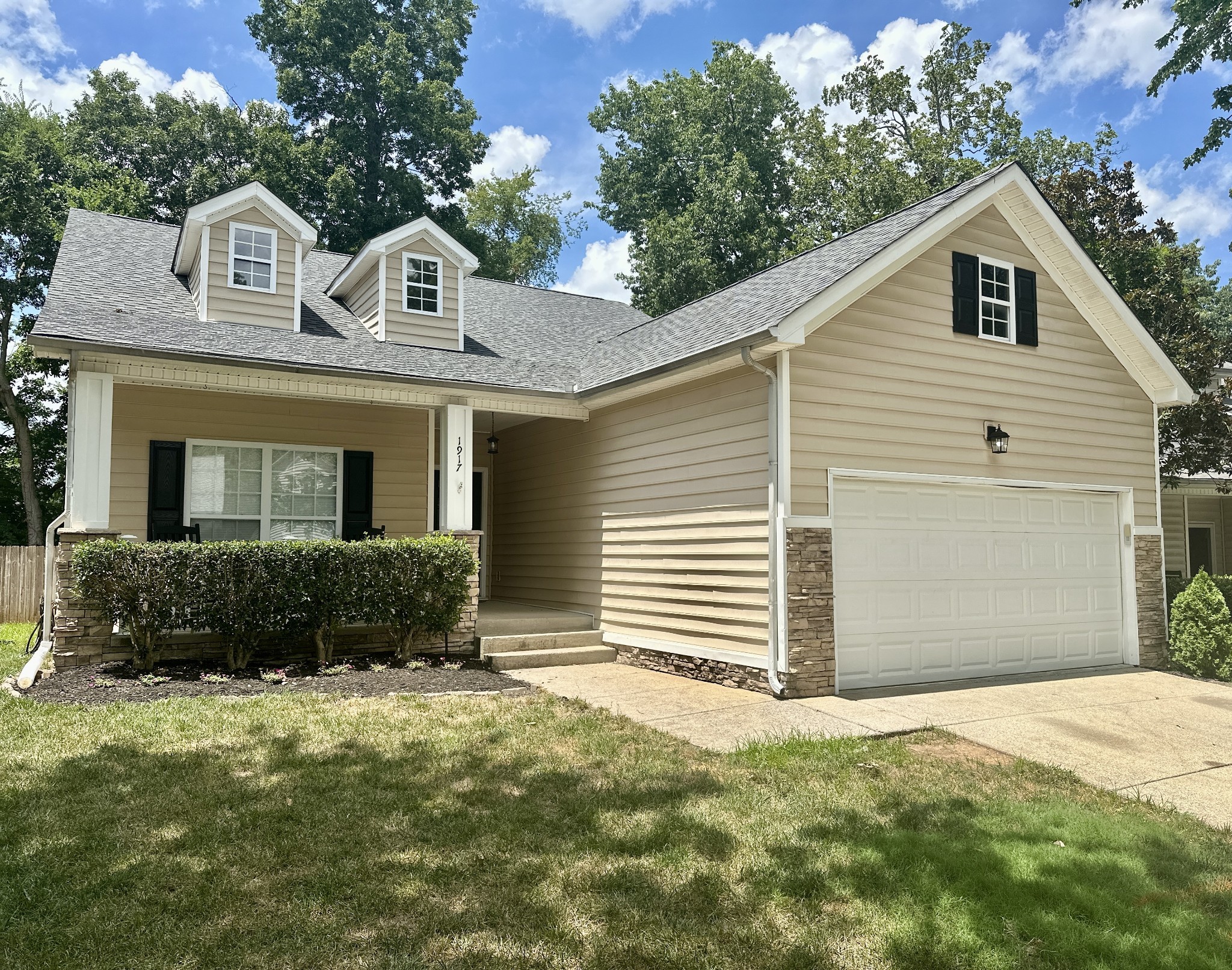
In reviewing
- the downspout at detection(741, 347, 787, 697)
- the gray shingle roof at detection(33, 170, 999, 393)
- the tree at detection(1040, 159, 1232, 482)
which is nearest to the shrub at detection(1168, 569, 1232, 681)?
the tree at detection(1040, 159, 1232, 482)

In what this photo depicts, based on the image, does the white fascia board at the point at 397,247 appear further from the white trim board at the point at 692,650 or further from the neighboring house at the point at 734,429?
the white trim board at the point at 692,650

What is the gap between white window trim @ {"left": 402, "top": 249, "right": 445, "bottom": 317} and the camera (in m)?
11.6

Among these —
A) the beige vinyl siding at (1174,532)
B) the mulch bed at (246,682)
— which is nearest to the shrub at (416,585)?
the mulch bed at (246,682)

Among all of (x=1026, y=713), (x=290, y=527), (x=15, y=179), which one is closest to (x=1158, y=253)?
(x=1026, y=713)

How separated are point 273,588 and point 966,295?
8322 mm

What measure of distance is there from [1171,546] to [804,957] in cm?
1688

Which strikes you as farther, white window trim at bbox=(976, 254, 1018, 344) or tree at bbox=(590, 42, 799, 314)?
tree at bbox=(590, 42, 799, 314)

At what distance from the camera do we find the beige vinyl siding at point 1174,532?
16.3m

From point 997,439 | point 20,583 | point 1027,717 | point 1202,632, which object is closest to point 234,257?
point 20,583

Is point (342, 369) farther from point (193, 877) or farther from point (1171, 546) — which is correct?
point (1171, 546)

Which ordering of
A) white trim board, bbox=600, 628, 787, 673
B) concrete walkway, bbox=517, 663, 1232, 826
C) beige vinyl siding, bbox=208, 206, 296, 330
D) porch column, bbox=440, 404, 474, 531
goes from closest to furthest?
1. concrete walkway, bbox=517, 663, 1232, 826
2. white trim board, bbox=600, 628, 787, 673
3. porch column, bbox=440, 404, 474, 531
4. beige vinyl siding, bbox=208, 206, 296, 330

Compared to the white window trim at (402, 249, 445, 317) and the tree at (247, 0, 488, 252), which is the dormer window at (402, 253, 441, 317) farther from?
the tree at (247, 0, 488, 252)

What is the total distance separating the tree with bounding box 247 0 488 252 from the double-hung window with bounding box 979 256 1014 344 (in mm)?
21872

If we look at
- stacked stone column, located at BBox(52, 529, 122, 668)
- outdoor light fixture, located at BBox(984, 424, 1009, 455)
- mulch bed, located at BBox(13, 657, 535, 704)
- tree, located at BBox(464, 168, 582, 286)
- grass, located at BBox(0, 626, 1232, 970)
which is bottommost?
grass, located at BBox(0, 626, 1232, 970)
